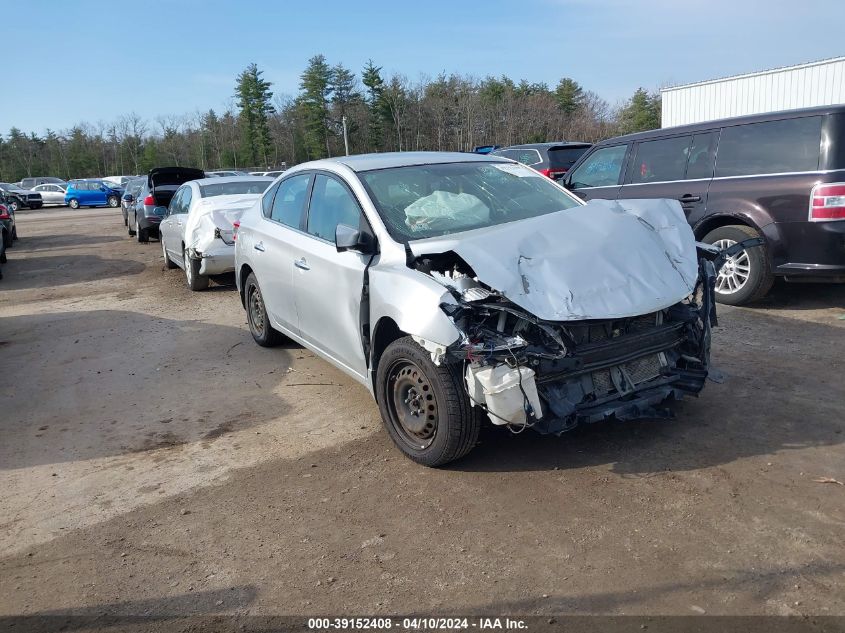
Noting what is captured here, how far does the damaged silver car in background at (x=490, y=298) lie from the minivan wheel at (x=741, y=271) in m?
2.91

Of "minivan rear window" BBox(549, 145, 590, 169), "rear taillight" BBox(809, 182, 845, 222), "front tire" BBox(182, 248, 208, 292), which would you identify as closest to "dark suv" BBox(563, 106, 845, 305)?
"rear taillight" BBox(809, 182, 845, 222)

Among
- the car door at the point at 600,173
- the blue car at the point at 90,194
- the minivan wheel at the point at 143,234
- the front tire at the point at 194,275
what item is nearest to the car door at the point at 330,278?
the car door at the point at 600,173

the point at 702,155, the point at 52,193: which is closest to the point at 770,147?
the point at 702,155

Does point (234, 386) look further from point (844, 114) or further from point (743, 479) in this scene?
point (844, 114)

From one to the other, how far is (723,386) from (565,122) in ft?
190

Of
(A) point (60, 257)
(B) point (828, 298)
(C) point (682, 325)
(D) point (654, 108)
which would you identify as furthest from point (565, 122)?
(C) point (682, 325)

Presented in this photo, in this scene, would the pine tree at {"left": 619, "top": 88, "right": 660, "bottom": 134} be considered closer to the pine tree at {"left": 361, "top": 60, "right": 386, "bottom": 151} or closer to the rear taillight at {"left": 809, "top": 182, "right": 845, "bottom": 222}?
the pine tree at {"left": 361, "top": 60, "right": 386, "bottom": 151}

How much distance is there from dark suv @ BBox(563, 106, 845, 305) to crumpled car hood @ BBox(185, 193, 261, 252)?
5.37 meters

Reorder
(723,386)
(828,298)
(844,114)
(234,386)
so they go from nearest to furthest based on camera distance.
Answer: (723,386) < (234,386) < (844,114) < (828,298)

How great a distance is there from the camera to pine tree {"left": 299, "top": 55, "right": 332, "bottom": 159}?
6038 centimetres

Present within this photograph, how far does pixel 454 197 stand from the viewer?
4.96m

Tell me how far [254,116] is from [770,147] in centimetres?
6298

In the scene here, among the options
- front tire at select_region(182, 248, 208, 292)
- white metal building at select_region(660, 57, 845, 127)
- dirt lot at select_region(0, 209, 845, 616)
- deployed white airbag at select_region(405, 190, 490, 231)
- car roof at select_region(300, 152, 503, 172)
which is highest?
white metal building at select_region(660, 57, 845, 127)

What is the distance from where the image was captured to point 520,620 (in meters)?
2.78
